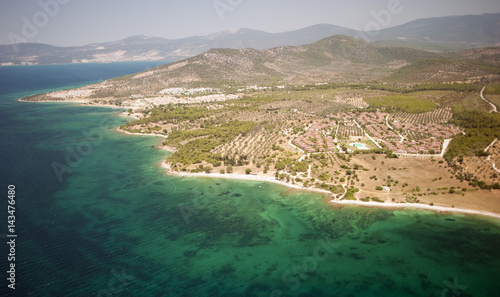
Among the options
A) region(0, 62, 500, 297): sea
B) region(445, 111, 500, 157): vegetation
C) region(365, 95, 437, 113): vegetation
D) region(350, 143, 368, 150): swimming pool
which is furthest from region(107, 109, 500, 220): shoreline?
region(365, 95, 437, 113): vegetation

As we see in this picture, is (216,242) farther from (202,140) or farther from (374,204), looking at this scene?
(202,140)

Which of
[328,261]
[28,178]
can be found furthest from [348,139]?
[28,178]

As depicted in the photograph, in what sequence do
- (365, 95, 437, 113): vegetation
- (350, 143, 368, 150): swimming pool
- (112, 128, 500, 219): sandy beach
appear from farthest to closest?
(365, 95, 437, 113): vegetation < (350, 143, 368, 150): swimming pool < (112, 128, 500, 219): sandy beach

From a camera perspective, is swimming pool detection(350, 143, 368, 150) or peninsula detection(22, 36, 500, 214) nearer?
peninsula detection(22, 36, 500, 214)

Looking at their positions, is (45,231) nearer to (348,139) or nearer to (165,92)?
(348,139)

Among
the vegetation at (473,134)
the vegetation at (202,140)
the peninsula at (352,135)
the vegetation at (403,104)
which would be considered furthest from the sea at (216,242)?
the vegetation at (403,104)

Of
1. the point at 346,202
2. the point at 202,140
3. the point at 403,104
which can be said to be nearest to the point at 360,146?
the point at 346,202

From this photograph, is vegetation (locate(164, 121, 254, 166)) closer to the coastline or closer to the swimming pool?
the coastline

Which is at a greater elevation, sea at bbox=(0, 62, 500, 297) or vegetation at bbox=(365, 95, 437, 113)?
vegetation at bbox=(365, 95, 437, 113)

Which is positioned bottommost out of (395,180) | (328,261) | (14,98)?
(328,261)
